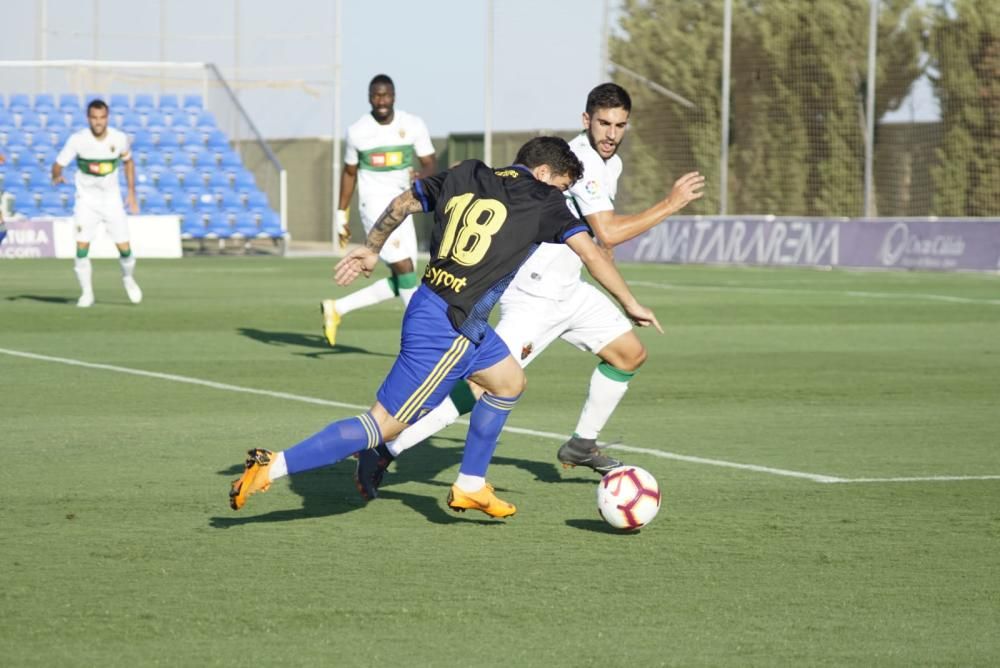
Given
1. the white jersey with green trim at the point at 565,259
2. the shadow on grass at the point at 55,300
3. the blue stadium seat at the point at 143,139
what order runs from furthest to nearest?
the blue stadium seat at the point at 143,139 < the shadow on grass at the point at 55,300 < the white jersey with green trim at the point at 565,259

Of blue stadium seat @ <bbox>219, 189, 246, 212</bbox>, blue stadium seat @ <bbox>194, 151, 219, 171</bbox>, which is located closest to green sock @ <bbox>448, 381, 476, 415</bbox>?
blue stadium seat @ <bbox>219, 189, 246, 212</bbox>

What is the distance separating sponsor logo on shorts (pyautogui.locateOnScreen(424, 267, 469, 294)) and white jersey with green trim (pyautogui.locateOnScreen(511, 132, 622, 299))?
143cm

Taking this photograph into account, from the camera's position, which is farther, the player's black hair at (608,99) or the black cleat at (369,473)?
the player's black hair at (608,99)

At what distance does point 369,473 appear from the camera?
725cm

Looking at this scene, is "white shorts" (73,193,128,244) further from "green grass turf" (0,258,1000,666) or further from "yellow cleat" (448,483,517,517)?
"yellow cleat" (448,483,517,517)

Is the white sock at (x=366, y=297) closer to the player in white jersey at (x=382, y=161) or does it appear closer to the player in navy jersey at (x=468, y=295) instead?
the player in white jersey at (x=382, y=161)

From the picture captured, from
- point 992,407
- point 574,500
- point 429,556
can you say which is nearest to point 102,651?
point 429,556

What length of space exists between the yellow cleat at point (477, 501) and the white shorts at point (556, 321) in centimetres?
137

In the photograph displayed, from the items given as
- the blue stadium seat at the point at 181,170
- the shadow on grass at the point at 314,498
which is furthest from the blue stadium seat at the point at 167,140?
the shadow on grass at the point at 314,498

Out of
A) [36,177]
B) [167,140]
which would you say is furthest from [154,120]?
[36,177]

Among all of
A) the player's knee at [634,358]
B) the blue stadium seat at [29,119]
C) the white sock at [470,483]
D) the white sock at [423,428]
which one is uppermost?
the blue stadium seat at [29,119]

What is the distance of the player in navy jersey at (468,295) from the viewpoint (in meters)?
6.70

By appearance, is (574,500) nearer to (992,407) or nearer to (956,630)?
(956,630)

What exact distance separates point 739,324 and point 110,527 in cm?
1247
